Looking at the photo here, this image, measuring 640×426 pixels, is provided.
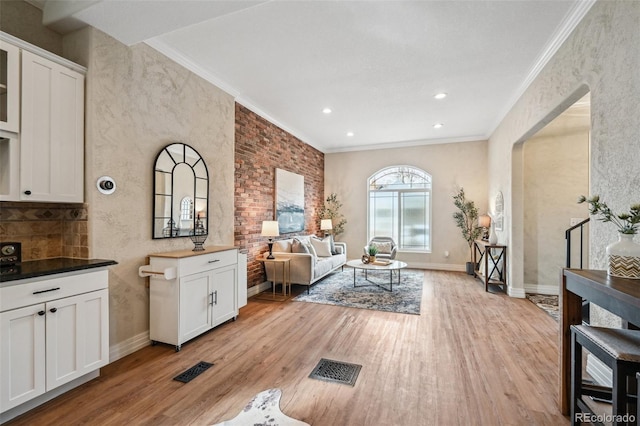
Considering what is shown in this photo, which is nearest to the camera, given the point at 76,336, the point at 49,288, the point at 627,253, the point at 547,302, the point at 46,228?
the point at 627,253

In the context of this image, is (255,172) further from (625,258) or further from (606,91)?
(625,258)

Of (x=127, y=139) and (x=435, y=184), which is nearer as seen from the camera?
(x=127, y=139)

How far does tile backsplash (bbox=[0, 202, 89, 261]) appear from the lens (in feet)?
7.18

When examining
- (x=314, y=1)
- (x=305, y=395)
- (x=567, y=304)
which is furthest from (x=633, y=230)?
(x=314, y=1)

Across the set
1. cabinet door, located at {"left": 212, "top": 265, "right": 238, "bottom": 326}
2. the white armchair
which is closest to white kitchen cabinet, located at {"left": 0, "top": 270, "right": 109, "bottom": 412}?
cabinet door, located at {"left": 212, "top": 265, "right": 238, "bottom": 326}

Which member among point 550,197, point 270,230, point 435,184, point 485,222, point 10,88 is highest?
point 10,88

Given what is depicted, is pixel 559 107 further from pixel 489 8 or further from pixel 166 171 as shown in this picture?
pixel 166 171

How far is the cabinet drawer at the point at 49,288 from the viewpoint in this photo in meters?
1.71

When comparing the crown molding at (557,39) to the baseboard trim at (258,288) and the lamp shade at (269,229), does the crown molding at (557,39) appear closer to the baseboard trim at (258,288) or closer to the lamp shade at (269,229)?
the lamp shade at (269,229)

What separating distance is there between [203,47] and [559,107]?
3.78 meters

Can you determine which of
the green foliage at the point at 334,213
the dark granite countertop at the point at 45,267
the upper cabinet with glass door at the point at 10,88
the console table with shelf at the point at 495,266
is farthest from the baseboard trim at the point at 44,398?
the green foliage at the point at 334,213

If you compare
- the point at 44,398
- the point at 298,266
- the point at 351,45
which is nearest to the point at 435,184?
the point at 298,266

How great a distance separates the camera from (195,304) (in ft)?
9.41

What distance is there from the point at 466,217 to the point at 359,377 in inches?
212
